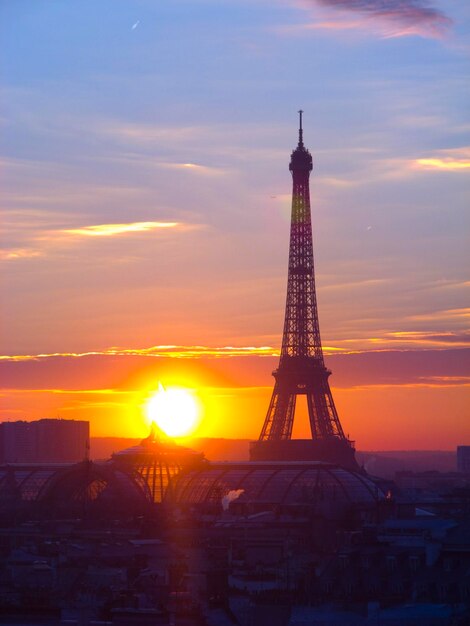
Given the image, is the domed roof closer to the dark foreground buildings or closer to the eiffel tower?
the dark foreground buildings

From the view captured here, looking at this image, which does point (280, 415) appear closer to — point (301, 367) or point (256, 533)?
point (301, 367)

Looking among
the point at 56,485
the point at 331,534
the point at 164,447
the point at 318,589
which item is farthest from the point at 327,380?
the point at 318,589

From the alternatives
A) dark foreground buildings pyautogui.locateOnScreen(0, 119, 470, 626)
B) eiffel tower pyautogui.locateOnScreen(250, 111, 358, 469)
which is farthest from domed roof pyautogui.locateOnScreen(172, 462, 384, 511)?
eiffel tower pyautogui.locateOnScreen(250, 111, 358, 469)

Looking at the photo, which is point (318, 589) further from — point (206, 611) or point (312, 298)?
point (312, 298)

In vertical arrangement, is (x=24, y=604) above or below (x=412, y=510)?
below

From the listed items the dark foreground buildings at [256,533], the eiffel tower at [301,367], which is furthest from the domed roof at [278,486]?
the eiffel tower at [301,367]

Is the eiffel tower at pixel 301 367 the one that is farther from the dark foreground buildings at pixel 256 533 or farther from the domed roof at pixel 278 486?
the domed roof at pixel 278 486

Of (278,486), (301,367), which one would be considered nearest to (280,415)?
(301,367)
